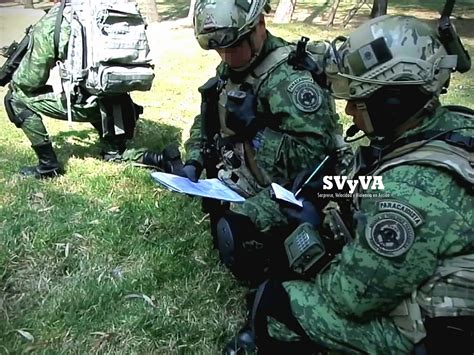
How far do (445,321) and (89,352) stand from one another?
179 centimetres

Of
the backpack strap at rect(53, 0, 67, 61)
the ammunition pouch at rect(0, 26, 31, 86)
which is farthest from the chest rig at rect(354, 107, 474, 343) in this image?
the ammunition pouch at rect(0, 26, 31, 86)

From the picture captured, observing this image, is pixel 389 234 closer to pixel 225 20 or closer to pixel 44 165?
pixel 225 20

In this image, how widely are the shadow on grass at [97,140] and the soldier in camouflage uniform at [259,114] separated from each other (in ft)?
9.23

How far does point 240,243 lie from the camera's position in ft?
10.3

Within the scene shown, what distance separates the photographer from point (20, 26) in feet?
43.5

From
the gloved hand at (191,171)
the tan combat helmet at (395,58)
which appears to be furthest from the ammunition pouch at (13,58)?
the tan combat helmet at (395,58)

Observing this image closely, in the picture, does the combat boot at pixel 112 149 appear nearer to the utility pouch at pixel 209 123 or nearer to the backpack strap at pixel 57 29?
the backpack strap at pixel 57 29

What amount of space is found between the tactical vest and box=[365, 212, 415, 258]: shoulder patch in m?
0.17

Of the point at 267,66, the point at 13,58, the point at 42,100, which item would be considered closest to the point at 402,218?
the point at 267,66

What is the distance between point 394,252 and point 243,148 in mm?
1693

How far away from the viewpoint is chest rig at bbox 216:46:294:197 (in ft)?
11.4

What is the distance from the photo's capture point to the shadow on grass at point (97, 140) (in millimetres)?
6176

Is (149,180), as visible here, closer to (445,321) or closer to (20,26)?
(445,321)

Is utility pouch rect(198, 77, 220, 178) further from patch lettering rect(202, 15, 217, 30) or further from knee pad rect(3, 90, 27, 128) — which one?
knee pad rect(3, 90, 27, 128)
